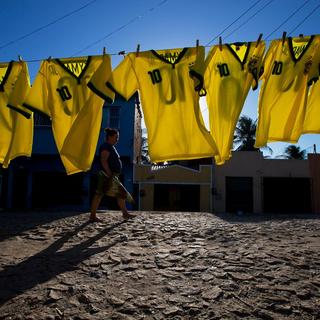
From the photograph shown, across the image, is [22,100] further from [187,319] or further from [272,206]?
[272,206]

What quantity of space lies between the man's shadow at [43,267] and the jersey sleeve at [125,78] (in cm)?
222

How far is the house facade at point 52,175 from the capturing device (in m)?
19.6

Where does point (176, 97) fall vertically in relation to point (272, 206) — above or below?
above

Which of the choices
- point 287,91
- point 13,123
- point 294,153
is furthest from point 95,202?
point 294,153

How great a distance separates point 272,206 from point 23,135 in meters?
21.1

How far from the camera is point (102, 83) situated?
15.9ft

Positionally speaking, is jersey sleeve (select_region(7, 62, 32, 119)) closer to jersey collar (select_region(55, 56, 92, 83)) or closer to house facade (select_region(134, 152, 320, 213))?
jersey collar (select_region(55, 56, 92, 83))

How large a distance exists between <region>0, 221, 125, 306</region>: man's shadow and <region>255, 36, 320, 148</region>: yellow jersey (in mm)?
2773

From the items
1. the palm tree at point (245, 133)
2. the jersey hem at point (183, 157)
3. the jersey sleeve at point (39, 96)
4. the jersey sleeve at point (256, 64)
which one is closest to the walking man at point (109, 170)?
the jersey sleeve at point (39, 96)

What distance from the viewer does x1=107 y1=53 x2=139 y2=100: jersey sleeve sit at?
491 centimetres

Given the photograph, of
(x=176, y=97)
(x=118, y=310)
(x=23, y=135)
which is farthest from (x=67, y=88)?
(x=118, y=310)

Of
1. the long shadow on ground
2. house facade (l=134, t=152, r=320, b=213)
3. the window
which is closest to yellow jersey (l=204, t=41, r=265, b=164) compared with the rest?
the long shadow on ground

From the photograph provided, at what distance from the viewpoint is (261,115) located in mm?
4738

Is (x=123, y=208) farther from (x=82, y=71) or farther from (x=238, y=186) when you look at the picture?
(x=238, y=186)
